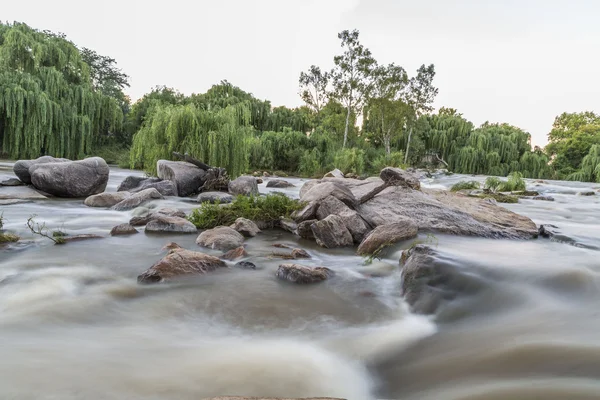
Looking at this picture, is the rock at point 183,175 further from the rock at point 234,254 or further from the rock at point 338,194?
the rock at point 234,254

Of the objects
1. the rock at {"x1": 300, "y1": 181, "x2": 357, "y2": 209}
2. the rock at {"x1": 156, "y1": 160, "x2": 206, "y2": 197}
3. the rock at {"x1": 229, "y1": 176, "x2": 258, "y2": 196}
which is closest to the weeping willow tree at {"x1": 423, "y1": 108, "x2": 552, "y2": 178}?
the rock at {"x1": 229, "y1": 176, "x2": 258, "y2": 196}

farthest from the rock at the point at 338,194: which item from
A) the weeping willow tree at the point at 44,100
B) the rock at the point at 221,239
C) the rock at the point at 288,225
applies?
the weeping willow tree at the point at 44,100

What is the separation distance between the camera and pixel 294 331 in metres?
2.66

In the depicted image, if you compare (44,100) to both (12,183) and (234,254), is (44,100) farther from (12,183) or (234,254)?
(234,254)

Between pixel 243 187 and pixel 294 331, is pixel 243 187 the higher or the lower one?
the higher one

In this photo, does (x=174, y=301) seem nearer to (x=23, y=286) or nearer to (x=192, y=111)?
(x=23, y=286)

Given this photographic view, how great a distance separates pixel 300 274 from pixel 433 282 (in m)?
1.15

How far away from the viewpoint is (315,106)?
44969 millimetres

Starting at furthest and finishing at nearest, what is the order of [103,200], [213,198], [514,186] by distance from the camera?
1. [514,186]
2. [213,198]
3. [103,200]

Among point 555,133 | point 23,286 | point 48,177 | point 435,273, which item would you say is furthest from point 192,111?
point 555,133

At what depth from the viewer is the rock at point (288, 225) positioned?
580 centimetres

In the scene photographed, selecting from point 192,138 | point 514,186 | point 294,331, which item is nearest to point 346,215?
point 294,331

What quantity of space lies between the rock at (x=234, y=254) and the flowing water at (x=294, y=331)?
25 centimetres

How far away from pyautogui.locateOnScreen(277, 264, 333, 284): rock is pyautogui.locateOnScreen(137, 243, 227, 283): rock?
2.19 ft
